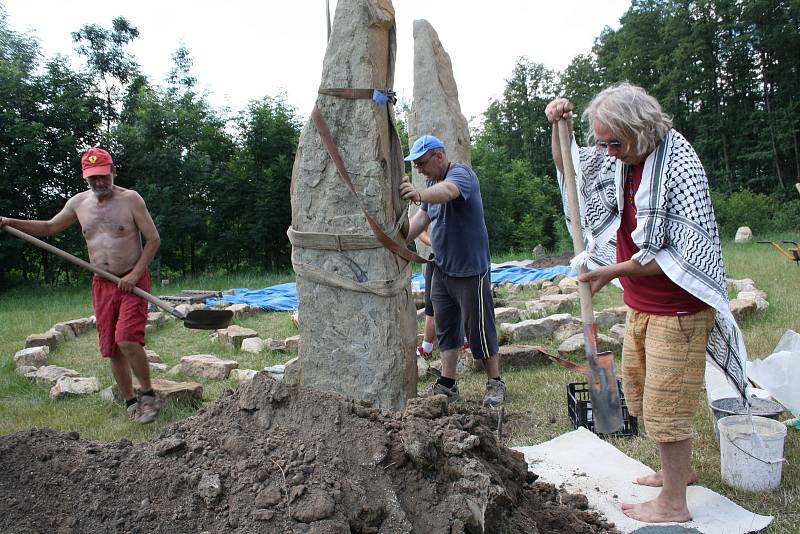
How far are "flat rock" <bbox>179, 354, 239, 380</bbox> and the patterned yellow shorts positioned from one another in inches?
156

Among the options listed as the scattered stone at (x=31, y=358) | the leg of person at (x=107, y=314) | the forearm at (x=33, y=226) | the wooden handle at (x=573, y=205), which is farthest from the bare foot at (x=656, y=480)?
the scattered stone at (x=31, y=358)

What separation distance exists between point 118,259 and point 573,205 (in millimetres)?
3225

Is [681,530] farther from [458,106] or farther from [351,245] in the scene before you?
[458,106]

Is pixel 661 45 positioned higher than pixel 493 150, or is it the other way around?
pixel 661 45

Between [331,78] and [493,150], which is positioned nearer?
[331,78]

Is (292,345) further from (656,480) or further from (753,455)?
(753,455)

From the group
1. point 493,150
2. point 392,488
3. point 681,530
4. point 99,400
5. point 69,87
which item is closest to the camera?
point 392,488

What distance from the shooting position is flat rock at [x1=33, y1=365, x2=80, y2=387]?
5.84m

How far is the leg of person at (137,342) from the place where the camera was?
4.51 m

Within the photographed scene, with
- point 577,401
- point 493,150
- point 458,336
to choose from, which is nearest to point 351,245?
point 458,336

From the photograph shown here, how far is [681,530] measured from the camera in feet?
9.16

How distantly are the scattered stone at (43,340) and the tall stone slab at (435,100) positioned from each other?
4687mm

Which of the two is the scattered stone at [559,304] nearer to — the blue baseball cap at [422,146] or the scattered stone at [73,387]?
the blue baseball cap at [422,146]

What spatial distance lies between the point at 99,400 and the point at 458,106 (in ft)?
18.8
